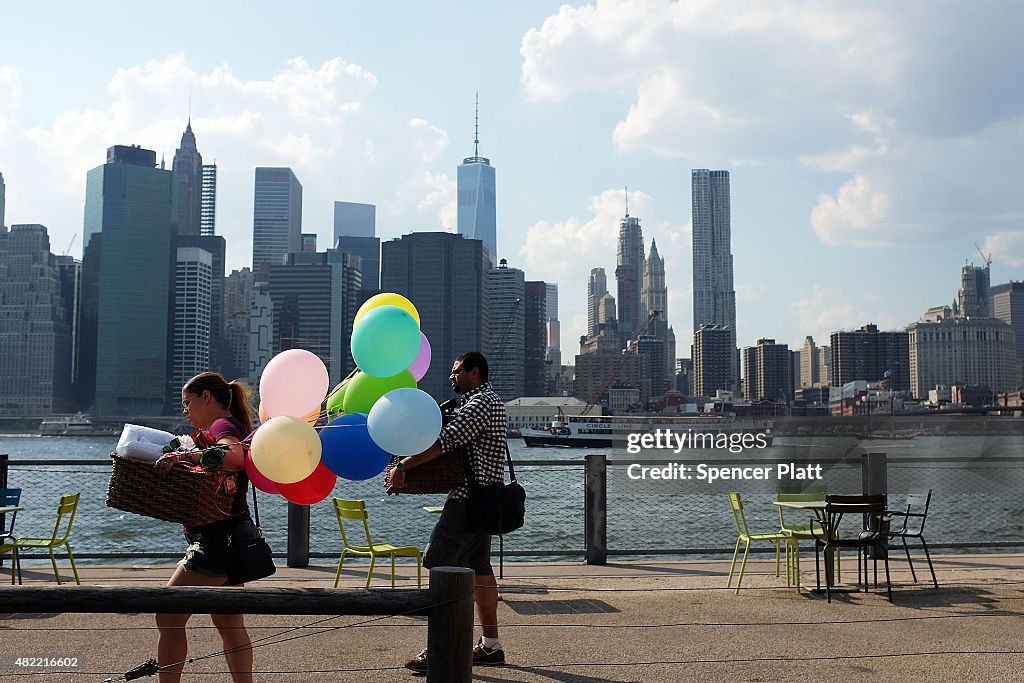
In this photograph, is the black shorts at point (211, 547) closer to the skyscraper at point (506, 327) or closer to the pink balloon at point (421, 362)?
the pink balloon at point (421, 362)

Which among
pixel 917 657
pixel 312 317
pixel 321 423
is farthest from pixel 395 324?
pixel 312 317

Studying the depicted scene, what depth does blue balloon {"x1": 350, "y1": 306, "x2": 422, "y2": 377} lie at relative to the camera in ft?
17.1

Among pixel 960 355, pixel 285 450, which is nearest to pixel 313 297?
pixel 960 355

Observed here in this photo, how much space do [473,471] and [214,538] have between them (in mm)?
1497

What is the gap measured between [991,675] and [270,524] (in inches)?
822

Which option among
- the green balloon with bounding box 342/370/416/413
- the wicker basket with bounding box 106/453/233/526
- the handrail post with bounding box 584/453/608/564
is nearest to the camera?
the wicker basket with bounding box 106/453/233/526

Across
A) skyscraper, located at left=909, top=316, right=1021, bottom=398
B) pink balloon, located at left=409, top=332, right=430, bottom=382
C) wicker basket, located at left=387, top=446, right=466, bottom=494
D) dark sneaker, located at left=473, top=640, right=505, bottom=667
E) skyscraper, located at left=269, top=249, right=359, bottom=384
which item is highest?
skyscraper, located at left=269, top=249, right=359, bottom=384

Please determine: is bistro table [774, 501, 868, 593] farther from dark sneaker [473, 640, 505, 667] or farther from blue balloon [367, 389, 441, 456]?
blue balloon [367, 389, 441, 456]

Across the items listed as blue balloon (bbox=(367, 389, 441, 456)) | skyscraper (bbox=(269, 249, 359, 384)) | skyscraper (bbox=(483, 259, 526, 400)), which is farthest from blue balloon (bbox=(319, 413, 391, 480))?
skyscraper (bbox=(269, 249, 359, 384))

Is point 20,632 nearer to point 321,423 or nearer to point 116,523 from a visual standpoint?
point 321,423

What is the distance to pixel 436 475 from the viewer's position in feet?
17.2

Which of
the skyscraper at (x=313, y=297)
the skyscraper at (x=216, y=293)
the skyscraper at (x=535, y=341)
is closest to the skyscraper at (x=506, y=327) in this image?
the skyscraper at (x=535, y=341)

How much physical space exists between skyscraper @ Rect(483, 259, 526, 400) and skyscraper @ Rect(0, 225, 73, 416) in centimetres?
6356

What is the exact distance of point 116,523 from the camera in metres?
23.4
